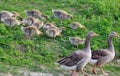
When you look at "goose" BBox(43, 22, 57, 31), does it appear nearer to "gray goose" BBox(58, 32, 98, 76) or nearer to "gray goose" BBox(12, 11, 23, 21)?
"gray goose" BBox(12, 11, 23, 21)

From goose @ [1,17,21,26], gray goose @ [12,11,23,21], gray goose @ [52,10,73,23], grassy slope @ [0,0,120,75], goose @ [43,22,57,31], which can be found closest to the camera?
grassy slope @ [0,0,120,75]

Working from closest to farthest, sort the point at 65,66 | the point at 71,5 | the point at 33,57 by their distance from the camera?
the point at 65,66 < the point at 33,57 < the point at 71,5

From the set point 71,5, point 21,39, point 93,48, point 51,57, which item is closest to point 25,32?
point 21,39

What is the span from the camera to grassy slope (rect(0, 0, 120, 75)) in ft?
37.7

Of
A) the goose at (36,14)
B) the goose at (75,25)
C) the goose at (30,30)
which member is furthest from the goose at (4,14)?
the goose at (75,25)

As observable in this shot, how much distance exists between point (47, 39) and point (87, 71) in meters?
1.65

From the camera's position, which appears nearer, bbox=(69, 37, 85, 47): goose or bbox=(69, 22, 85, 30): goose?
bbox=(69, 37, 85, 47): goose

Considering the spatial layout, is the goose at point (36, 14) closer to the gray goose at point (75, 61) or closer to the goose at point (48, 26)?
the goose at point (48, 26)

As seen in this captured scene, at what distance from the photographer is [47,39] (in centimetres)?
1254

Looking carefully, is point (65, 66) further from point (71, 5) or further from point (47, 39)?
point (71, 5)

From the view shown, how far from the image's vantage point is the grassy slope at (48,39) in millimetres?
11484

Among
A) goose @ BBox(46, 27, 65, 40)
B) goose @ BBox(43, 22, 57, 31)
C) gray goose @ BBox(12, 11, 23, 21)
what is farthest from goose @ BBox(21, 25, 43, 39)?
gray goose @ BBox(12, 11, 23, 21)

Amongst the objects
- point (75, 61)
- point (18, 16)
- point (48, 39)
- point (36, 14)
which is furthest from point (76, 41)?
point (18, 16)

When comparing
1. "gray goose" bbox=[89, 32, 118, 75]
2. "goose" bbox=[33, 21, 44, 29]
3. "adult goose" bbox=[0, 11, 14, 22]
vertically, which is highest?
"adult goose" bbox=[0, 11, 14, 22]
